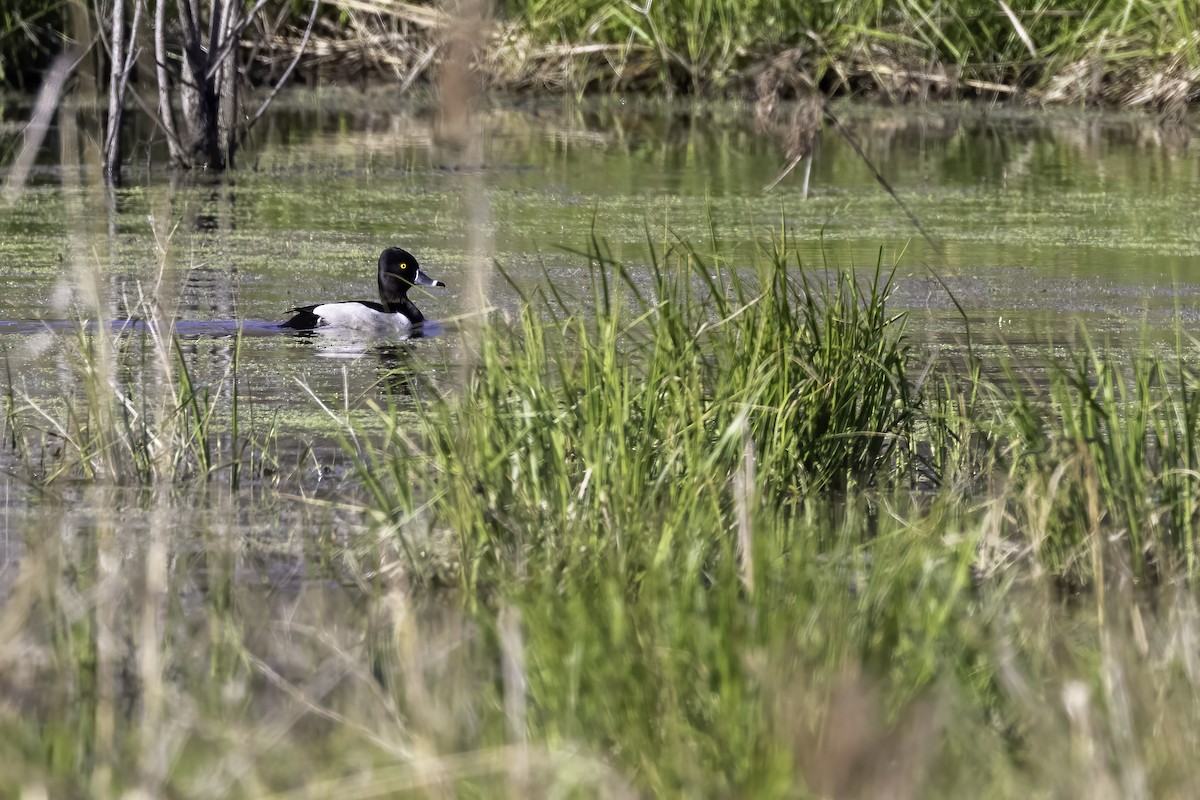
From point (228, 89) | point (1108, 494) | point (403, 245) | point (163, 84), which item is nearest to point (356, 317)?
point (403, 245)

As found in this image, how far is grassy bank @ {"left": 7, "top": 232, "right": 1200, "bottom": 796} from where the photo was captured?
2.15 meters

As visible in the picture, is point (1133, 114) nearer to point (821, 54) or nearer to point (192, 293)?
point (821, 54)

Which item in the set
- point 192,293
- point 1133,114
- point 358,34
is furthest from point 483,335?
point 358,34

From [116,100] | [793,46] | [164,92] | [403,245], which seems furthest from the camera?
[793,46]

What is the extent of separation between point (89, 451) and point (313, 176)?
6.60 m

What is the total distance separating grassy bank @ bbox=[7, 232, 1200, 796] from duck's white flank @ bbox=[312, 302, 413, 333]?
2.11m

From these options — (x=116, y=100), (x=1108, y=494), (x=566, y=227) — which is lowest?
(x=1108, y=494)

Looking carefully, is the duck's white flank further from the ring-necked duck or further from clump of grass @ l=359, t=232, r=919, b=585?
clump of grass @ l=359, t=232, r=919, b=585

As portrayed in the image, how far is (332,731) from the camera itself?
241 cm

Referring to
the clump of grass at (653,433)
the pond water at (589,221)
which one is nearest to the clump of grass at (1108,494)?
the clump of grass at (653,433)

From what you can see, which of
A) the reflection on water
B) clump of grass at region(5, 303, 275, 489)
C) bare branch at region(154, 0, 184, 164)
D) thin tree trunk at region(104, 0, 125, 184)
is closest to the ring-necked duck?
the reflection on water

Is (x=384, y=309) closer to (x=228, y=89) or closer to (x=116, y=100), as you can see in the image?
(x=116, y=100)

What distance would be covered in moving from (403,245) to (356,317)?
69.5 inches

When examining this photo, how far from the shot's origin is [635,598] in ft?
9.95
